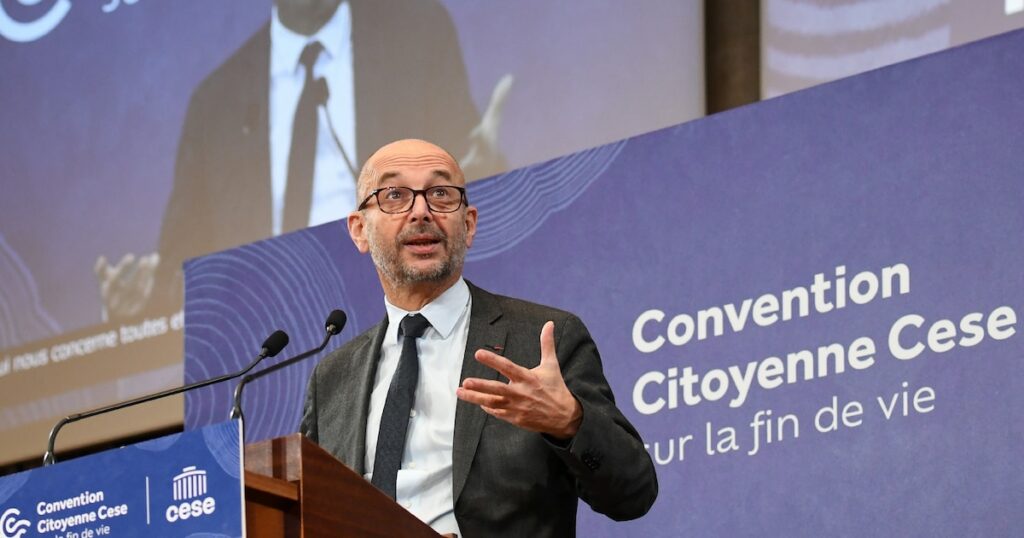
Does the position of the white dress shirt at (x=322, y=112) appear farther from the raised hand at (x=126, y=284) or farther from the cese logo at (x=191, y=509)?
the cese logo at (x=191, y=509)

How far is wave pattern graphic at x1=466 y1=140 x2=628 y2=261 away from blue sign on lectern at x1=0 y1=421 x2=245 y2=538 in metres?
2.20

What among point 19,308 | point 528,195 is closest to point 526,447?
point 528,195

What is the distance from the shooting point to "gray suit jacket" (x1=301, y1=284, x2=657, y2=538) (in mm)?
2674

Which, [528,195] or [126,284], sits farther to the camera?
[126,284]

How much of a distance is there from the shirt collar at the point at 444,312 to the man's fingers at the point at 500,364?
61 centimetres

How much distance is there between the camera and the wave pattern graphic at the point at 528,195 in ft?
14.1

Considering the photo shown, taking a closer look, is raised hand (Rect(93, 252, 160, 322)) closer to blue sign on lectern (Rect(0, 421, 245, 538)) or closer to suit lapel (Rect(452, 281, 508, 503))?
suit lapel (Rect(452, 281, 508, 503))

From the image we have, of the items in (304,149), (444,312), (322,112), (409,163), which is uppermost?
(322,112)

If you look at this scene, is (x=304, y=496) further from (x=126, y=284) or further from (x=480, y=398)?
(x=126, y=284)

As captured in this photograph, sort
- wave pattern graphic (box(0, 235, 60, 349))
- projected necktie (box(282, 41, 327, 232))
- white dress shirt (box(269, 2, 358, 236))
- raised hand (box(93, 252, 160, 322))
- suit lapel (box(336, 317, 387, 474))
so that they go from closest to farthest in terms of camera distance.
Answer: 1. suit lapel (box(336, 317, 387, 474))
2. white dress shirt (box(269, 2, 358, 236))
3. projected necktie (box(282, 41, 327, 232))
4. raised hand (box(93, 252, 160, 322))
5. wave pattern graphic (box(0, 235, 60, 349))

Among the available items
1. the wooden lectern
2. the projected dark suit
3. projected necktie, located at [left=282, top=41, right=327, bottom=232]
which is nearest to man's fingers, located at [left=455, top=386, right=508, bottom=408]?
the wooden lectern

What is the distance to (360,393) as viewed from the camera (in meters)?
3.00

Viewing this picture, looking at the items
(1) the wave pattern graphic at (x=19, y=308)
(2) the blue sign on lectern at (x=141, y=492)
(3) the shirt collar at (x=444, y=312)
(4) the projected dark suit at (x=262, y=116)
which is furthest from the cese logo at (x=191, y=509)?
(1) the wave pattern graphic at (x=19, y=308)

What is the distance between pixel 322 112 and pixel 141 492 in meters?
3.97
